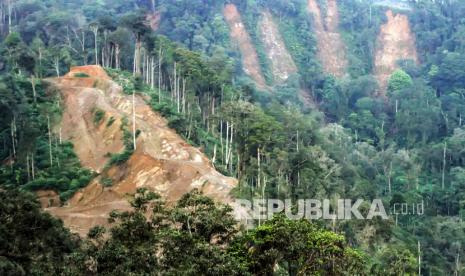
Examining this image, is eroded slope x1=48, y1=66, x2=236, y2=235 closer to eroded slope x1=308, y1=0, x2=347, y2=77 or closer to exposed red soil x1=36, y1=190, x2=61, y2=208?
exposed red soil x1=36, y1=190, x2=61, y2=208

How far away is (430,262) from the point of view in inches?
1779

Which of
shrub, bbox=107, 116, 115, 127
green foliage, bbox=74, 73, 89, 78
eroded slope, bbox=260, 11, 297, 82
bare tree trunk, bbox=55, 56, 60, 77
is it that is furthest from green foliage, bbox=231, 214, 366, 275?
eroded slope, bbox=260, 11, 297, 82

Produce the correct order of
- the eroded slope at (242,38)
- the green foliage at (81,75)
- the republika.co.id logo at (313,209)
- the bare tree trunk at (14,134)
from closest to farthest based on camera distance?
the republika.co.id logo at (313,209)
the bare tree trunk at (14,134)
the green foliage at (81,75)
the eroded slope at (242,38)

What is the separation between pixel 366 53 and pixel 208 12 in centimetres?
2266

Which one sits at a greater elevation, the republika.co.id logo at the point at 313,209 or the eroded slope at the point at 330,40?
the eroded slope at the point at 330,40

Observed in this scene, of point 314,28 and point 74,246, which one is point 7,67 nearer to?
point 74,246

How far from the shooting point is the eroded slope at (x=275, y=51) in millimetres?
86188

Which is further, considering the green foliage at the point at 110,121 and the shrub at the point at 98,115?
the shrub at the point at 98,115

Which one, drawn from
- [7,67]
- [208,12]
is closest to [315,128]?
[7,67]

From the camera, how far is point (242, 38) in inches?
3457

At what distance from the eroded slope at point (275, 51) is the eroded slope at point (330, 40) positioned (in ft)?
16.1

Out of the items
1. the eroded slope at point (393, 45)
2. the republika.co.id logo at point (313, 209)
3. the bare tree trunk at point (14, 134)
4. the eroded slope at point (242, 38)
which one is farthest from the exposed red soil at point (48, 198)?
the eroded slope at point (393, 45)

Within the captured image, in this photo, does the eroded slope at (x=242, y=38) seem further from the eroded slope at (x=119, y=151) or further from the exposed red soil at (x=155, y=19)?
the eroded slope at (x=119, y=151)

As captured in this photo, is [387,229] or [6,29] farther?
[6,29]
